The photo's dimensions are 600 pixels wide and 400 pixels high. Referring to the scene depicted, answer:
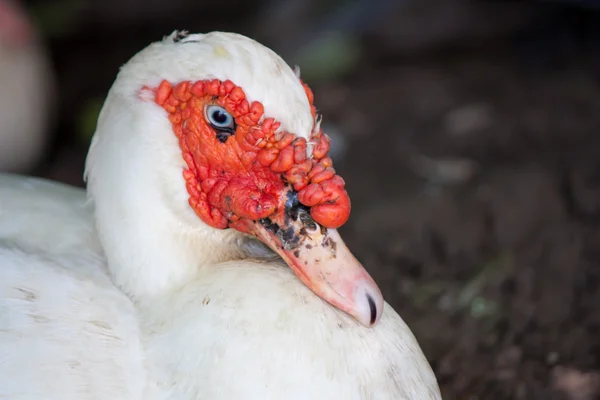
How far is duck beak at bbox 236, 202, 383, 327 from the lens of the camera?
2279 mm

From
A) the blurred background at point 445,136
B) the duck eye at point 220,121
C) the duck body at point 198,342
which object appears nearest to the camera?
the duck body at point 198,342

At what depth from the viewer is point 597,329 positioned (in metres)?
3.51

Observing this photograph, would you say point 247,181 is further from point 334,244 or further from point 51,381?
point 51,381

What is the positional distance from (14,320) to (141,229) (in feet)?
1.43

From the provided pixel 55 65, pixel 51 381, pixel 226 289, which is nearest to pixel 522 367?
pixel 226 289

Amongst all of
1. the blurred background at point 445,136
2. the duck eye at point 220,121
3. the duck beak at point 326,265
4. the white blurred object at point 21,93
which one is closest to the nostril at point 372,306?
the duck beak at point 326,265

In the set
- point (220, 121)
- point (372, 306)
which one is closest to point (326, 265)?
point (372, 306)

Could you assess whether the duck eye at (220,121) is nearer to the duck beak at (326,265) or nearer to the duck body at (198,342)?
the duck beak at (326,265)

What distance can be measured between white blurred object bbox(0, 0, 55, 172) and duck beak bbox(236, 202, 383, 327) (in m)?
3.02

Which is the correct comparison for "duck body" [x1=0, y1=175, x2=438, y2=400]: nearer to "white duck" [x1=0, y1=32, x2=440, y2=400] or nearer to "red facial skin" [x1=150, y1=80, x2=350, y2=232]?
"white duck" [x1=0, y1=32, x2=440, y2=400]

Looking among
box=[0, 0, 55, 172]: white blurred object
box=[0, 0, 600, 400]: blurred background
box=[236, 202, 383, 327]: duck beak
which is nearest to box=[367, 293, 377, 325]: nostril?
box=[236, 202, 383, 327]: duck beak

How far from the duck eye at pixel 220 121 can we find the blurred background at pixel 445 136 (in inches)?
59.1

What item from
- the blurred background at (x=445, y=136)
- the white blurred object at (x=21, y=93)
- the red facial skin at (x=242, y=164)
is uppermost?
the red facial skin at (x=242, y=164)

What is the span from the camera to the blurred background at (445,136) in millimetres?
3607
